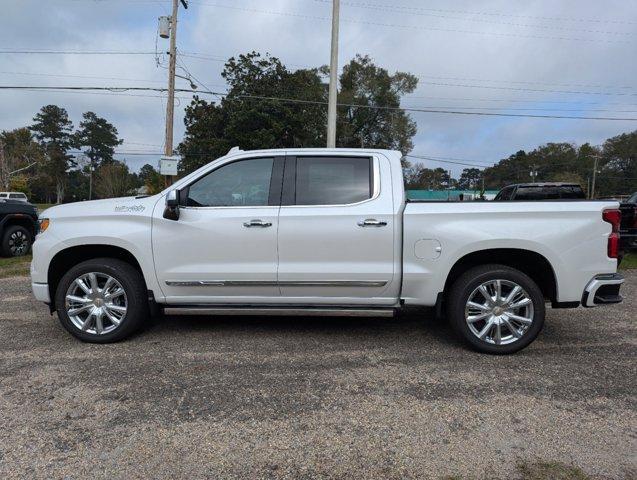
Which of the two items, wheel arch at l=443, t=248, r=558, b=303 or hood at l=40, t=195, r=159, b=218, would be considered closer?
wheel arch at l=443, t=248, r=558, b=303

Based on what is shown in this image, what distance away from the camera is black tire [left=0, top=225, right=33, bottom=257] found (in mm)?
10375

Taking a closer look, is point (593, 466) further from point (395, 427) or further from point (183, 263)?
point (183, 263)

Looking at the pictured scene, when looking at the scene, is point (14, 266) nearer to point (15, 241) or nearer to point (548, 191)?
point (15, 241)

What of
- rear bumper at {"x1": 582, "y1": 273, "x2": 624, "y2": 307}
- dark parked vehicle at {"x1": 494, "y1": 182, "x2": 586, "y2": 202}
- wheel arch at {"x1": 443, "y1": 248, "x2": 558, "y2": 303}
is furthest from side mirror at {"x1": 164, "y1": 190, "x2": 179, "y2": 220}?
dark parked vehicle at {"x1": 494, "y1": 182, "x2": 586, "y2": 202}

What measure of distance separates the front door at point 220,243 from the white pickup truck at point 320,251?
0.03 ft

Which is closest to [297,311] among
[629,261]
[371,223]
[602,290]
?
[371,223]

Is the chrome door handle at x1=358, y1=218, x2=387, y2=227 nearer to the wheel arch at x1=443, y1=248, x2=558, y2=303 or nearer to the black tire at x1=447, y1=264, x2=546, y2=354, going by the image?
the wheel arch at x1=443, y1=248, x2=558, y2=303

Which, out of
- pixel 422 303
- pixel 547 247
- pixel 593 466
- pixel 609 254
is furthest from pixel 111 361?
pixel 609 254

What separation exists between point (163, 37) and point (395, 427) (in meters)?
20.6

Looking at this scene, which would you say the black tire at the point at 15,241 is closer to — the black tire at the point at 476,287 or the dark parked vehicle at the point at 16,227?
the dark parked vehicle at the point at 16,227

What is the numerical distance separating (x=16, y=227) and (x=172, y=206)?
27.5ft

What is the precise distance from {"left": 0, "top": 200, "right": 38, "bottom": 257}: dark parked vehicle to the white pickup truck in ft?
23.0

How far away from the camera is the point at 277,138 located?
29.2 meters

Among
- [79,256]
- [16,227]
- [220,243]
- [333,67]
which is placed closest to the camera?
[220,243]
